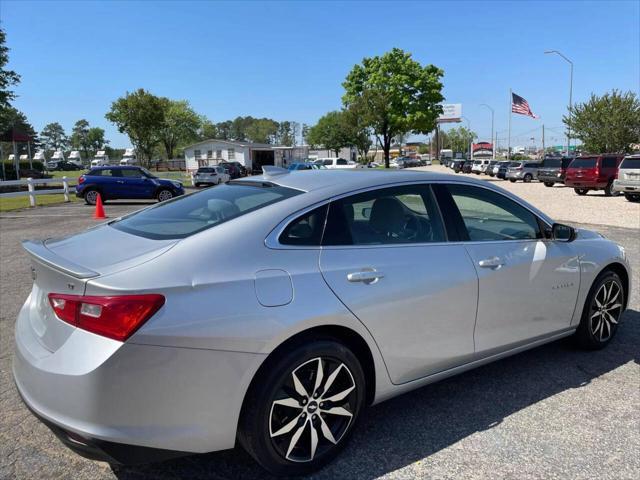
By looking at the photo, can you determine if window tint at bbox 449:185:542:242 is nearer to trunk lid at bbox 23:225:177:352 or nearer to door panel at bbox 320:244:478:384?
door panel at bbox 320:244:478:384

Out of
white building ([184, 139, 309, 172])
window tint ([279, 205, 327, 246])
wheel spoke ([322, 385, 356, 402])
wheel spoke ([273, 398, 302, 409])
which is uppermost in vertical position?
white building ([184, 139, 309, 172])

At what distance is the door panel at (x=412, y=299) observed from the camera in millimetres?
2682

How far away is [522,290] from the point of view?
3.48 metres

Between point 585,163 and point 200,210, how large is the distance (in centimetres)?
2375

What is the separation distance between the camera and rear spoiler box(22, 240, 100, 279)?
2.27 metres

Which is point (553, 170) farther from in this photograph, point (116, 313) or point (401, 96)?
point (116, 313)

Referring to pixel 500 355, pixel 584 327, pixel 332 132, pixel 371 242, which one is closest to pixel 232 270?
pixel 371 242

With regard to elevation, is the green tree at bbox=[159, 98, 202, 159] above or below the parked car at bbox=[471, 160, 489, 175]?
above

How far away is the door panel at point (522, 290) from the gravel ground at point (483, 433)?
0.42 m

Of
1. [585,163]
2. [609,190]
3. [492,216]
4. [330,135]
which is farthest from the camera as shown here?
[330,135]

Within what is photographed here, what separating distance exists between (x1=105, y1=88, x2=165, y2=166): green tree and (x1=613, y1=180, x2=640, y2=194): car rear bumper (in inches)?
1300

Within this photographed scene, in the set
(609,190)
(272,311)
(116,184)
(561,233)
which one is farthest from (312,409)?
(609,190)

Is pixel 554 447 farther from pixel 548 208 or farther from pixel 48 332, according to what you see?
pixel 548 208

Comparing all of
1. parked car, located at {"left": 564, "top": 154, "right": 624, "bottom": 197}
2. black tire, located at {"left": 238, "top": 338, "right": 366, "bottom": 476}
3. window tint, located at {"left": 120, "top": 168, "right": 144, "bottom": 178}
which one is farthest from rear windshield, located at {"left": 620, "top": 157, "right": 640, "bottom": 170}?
black tire, located at {"left": 238, "top": 338, "right": 366, "bottom": 476}
